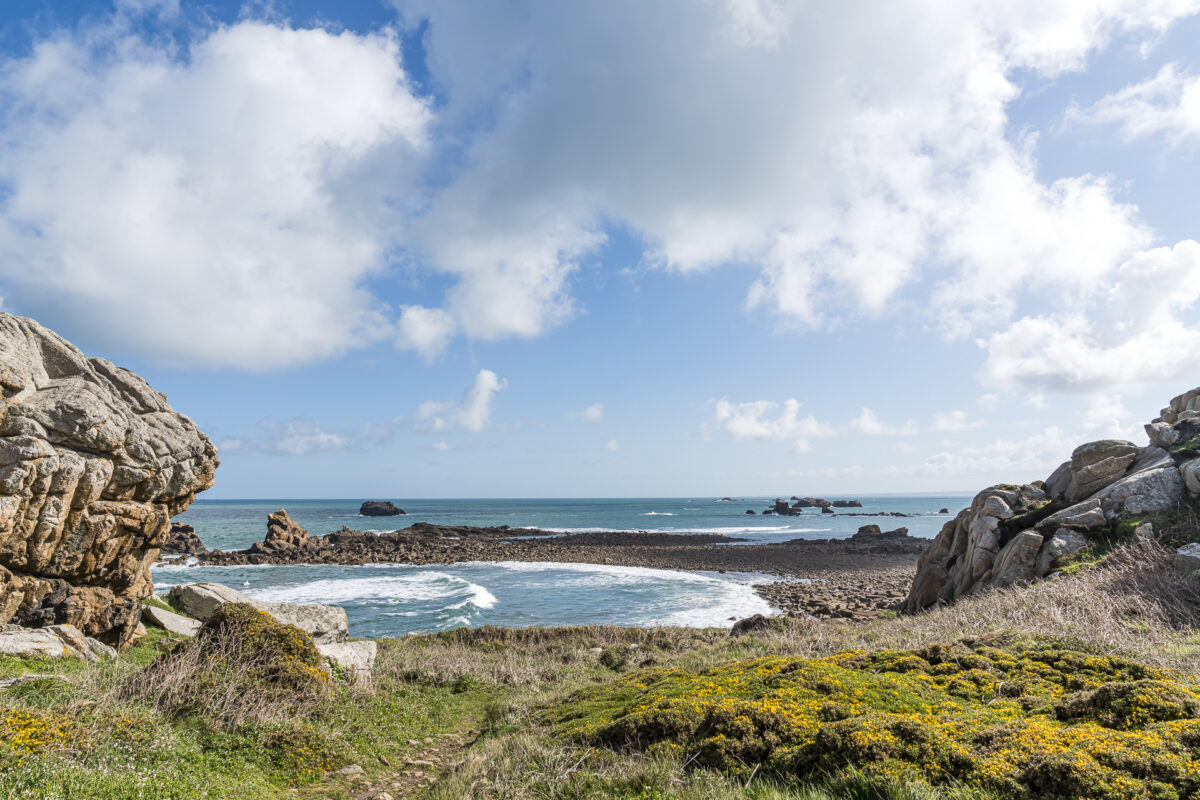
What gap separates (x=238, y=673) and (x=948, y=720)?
8870mm

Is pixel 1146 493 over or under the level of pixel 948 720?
over

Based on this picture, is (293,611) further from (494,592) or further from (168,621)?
(494,592)

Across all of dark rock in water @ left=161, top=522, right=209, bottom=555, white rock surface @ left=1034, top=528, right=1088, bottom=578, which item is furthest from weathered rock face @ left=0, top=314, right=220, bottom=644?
dark rock in water @ left=161, top=522, right=209, bottom=555

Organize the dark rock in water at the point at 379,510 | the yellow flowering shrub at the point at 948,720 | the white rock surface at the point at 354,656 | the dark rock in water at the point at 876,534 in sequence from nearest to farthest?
the yellow flowering shrub at the point at 948,720 → the white rock surface at the point at 354,656 → the dark rock in water at the point at 876,534 → the dark rock in water at the point at 379,510

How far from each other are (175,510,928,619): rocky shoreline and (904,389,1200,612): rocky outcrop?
10011mm

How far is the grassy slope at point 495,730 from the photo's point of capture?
5.04 meters

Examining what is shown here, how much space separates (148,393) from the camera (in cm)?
1385

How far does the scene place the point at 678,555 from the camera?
178ft

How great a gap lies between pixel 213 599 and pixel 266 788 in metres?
11.8

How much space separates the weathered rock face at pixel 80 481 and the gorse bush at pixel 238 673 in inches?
165

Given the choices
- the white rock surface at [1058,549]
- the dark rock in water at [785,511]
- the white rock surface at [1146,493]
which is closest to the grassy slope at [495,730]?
the white rock surface at [1058,549]

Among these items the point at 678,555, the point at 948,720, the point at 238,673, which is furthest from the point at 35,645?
the point at 678,555

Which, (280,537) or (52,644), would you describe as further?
(280,537)

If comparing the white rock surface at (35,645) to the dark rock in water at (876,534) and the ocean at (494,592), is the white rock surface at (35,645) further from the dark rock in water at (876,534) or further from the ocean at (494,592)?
the dark rock in water at (876,534)
